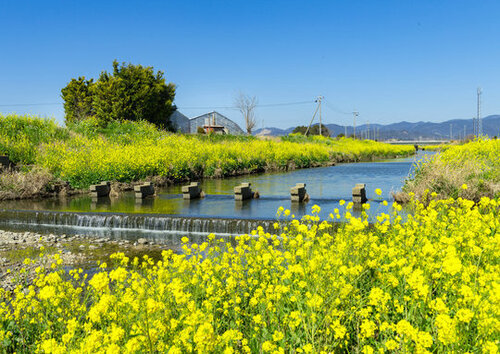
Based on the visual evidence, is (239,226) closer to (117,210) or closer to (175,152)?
(117,210)

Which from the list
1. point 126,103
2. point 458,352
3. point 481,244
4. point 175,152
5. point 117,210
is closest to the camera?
point 458,352

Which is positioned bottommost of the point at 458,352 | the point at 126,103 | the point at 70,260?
the point at 70,260

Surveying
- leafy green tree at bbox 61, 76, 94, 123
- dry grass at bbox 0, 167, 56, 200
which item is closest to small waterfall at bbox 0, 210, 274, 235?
dry grass at bbox 0, 167, 56, 200

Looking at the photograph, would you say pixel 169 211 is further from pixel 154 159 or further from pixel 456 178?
pixel 456 178

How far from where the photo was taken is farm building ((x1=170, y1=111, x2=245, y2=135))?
2282 inches

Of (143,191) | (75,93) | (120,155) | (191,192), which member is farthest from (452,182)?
(75,93)

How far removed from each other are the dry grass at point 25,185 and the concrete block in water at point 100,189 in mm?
2391

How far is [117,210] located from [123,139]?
13.4 meters

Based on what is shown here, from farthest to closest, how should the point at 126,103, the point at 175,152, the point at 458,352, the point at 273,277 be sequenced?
the point at 126,103 → the point at 175,152 → the point at 273,277 → the point at 458,352

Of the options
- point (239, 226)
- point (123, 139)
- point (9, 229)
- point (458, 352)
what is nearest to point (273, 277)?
point (458, 352)

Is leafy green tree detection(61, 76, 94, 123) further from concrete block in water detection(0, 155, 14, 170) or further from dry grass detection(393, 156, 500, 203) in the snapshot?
dry grass detection(393, 156, 500, 203)

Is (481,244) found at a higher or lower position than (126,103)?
lower

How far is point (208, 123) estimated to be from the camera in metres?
63.6

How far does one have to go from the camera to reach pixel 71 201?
15703 millimetres
